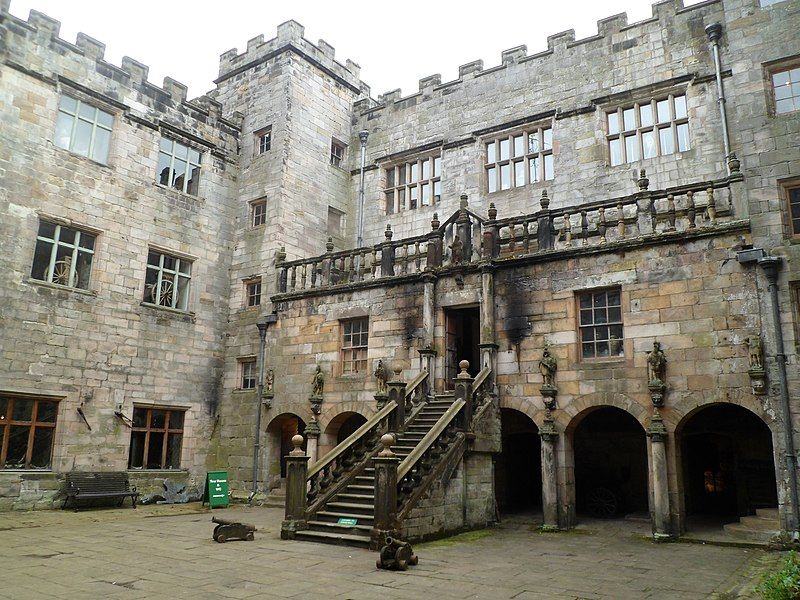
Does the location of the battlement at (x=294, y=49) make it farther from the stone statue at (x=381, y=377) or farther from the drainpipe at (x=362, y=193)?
the stone statue at (x=381, y=377)

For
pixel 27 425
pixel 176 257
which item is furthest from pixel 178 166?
pixel 27 425

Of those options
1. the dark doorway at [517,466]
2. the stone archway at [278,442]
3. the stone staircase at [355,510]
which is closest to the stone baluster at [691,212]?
A: the dark doorway at [517,466]

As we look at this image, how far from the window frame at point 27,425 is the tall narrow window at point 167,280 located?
403 centimetres

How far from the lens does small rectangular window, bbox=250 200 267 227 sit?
20594mm

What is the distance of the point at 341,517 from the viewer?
455 inches

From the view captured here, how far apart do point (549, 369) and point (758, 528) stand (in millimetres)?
4726

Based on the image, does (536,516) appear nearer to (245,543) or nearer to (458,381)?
(458,381)

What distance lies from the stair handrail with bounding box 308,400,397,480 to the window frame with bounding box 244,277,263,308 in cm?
768

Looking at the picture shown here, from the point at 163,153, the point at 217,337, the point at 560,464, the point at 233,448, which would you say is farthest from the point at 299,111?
the point at 560,464

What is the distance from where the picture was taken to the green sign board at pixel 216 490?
16781 mm

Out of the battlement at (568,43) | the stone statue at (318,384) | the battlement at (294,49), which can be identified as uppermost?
the battlement at (294,49)

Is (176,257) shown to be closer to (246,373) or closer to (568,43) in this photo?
(246,373)

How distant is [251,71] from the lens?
71.7 ft

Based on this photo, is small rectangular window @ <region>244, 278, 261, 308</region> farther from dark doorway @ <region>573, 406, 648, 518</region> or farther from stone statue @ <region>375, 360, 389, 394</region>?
dark doorway @ <region>573, 406, 648, 518</region>
